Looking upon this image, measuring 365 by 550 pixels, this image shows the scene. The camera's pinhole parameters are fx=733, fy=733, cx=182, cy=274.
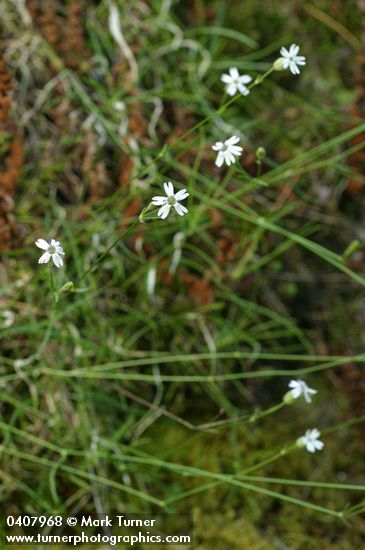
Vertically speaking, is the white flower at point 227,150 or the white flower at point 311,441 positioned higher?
the white flower at point 227,150

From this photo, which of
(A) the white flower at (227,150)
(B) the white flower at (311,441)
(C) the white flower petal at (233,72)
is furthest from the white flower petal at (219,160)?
(B) the white flower at (311,441)

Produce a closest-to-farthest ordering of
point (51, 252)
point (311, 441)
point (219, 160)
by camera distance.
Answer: point (51, 252) → point (219, 160) → point (311, 441)

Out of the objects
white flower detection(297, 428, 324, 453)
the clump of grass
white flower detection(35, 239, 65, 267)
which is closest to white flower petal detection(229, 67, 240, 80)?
the clump of grass

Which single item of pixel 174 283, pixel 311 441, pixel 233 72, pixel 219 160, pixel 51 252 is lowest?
pixel 311 441

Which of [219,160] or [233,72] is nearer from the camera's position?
[219,160]

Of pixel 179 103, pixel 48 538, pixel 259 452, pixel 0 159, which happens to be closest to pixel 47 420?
pixel 48 538

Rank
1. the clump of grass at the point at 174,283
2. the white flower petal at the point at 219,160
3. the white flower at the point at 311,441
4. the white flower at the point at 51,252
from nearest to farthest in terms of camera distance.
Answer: the white flower at the point at 51,252 → the white flower petal at the point at 219,160 → the white flower at the point at 311,441 → the clump of grass at the point at 174,283

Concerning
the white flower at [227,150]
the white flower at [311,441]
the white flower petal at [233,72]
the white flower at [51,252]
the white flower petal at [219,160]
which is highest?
the white flower petal at [233,72]

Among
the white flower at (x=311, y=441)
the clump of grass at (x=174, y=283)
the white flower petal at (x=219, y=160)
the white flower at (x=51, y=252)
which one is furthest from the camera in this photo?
the clump of grass at (x=174, y=283)

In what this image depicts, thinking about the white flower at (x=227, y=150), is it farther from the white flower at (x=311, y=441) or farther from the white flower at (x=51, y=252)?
the white flower at (x=311, y=441)

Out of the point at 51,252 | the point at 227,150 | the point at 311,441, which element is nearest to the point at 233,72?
the point at 227,150

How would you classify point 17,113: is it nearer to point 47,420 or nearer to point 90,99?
point 90,99

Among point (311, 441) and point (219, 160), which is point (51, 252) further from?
point (311, 441)
